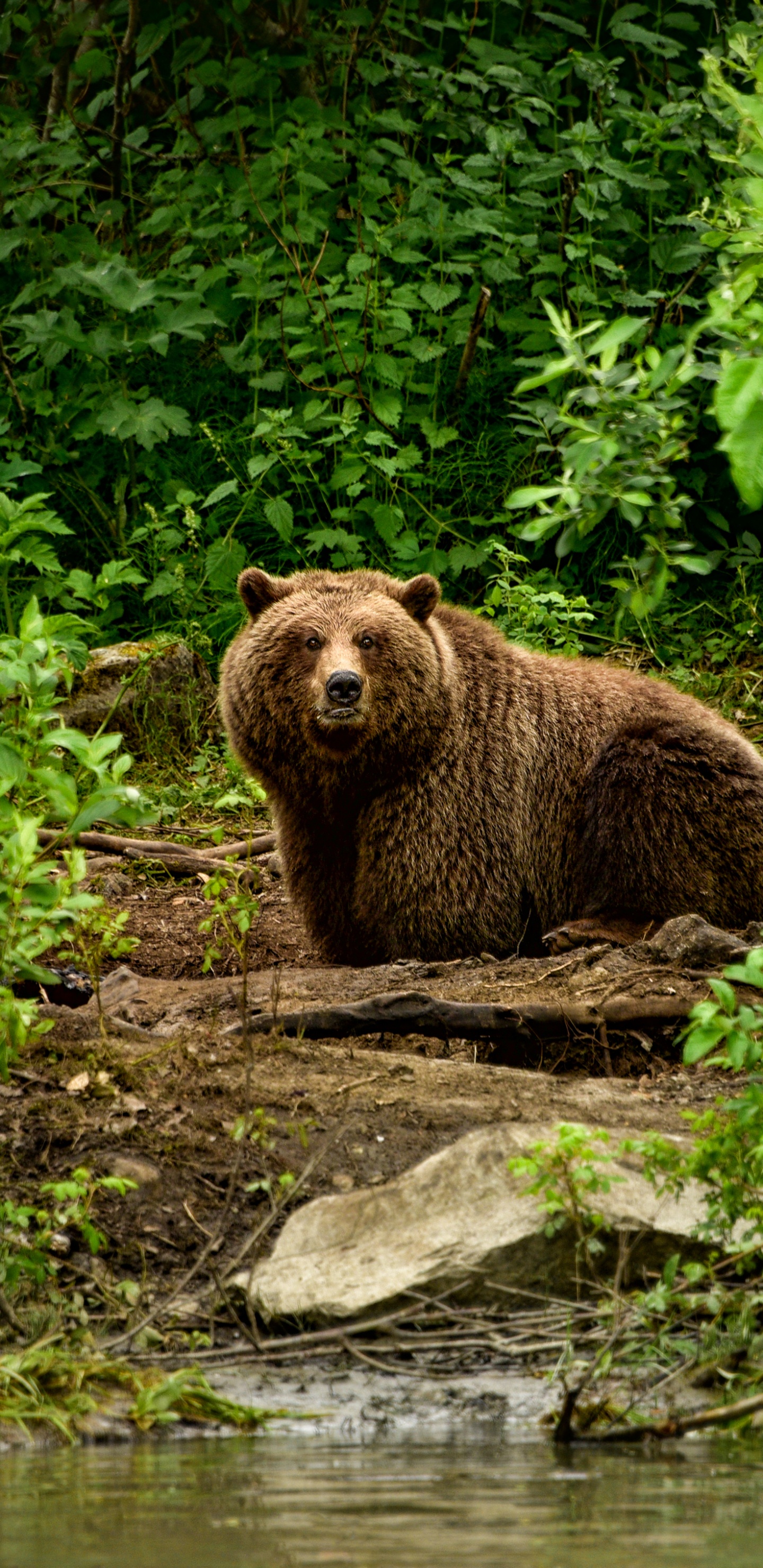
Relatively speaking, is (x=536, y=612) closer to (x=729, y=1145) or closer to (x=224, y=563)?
(x=224, y=563)

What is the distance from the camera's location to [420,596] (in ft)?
21.0

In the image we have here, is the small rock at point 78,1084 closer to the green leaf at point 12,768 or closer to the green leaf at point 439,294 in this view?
the green leaf at point 12,768

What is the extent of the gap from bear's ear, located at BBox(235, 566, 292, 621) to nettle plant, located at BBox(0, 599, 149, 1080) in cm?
256

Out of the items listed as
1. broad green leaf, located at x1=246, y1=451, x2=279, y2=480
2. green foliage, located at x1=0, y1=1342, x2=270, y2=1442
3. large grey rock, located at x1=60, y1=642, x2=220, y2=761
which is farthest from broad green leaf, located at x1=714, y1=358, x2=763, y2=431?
broad green leaf, located at x1=246, y1=451, x2=279, y2=480

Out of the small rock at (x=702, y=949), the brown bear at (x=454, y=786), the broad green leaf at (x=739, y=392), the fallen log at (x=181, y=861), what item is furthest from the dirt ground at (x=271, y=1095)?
the fallen log at (x=181, y=861)

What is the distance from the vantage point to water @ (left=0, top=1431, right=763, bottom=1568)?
6.89ft

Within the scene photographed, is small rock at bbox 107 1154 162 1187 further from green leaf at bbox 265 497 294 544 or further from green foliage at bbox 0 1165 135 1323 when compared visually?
green leaf at bbox 265 497 294 544

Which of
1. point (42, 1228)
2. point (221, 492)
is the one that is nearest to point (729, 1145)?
point (42, 1228)

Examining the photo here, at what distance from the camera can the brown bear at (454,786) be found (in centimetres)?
602

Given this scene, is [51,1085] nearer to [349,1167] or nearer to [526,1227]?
[349,1167]

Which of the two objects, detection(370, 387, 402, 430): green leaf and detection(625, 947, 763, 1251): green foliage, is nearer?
detection(625, 947, 763, 1251): green foliage

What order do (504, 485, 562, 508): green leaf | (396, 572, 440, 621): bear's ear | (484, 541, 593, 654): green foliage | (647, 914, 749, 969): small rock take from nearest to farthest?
Result: 1. (504, 485, 562, 508): green leaf
2. (647, 914, 749, 969): small rock
3. (396, 572, 440, 621): bear's ear
4. (484, 541, 593, 654): green foliage

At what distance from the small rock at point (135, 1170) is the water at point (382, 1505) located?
820 millimetres

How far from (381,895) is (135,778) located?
2.80 m
